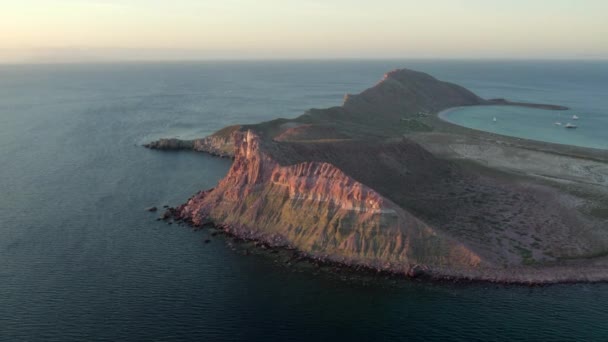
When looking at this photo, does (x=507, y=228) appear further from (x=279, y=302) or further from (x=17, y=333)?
(x=17, y=333)

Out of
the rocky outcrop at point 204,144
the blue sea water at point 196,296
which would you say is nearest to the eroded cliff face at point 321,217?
the blue sea water at point 196,296

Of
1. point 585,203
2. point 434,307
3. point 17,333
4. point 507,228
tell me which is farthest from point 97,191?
point 585,203

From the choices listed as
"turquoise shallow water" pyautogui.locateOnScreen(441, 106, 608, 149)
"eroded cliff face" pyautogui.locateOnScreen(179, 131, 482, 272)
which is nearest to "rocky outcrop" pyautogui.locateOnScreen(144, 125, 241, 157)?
"eroded cliff face" pyautogui.locateOnScreen(179, 131, 482, 272)

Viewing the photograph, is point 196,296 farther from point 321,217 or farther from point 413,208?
point 413,208

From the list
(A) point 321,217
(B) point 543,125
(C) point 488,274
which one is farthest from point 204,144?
(B) point 543,125

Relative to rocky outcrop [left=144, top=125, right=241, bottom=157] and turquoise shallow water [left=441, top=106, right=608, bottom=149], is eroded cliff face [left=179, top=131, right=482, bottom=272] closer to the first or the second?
rocky outcrop [left=144, top=125, right=241, bottom=157]

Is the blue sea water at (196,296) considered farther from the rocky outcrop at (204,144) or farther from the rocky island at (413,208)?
the rocky outcrop at (204,144)
